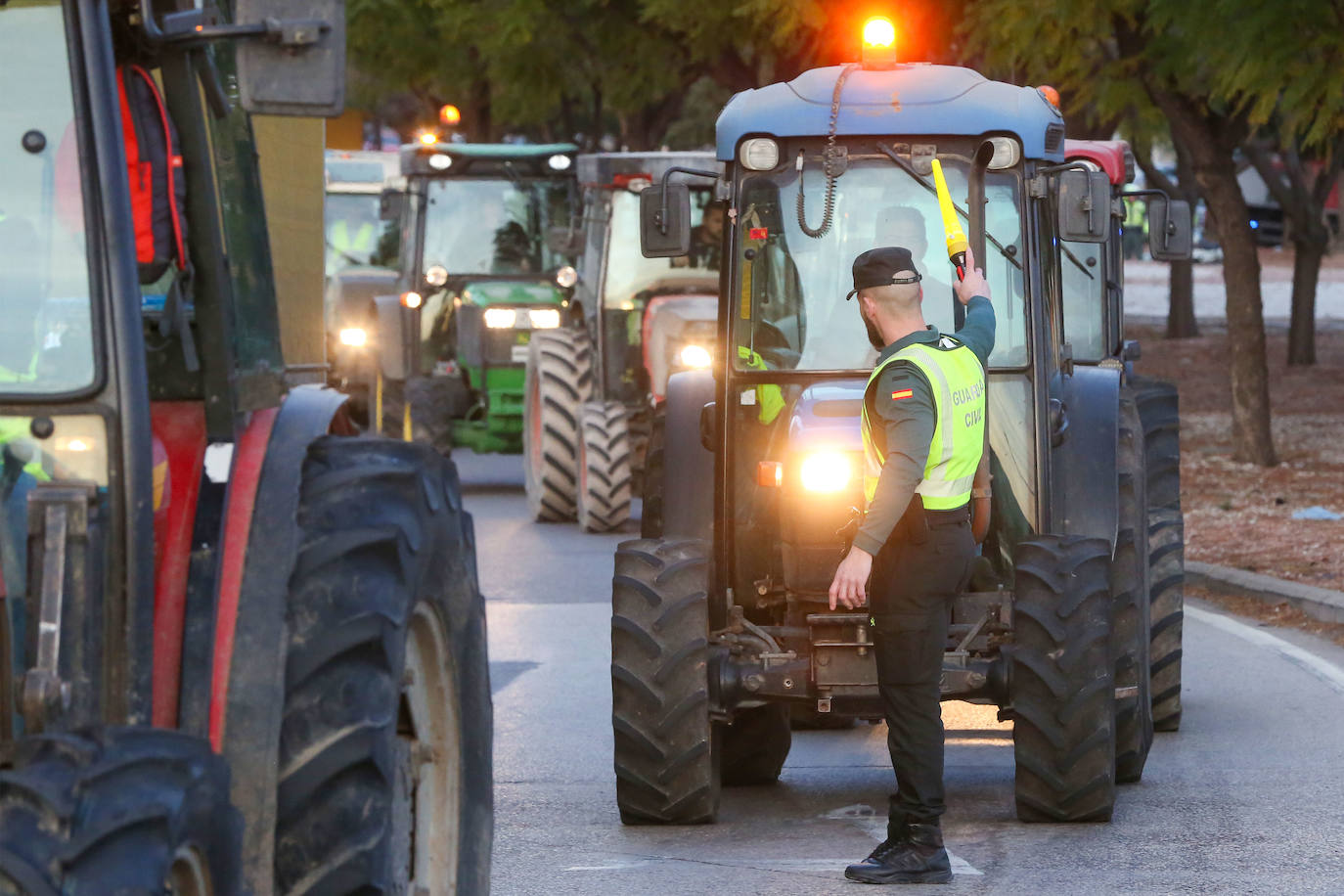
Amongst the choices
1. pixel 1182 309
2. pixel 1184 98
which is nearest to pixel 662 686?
pixel 1184 98

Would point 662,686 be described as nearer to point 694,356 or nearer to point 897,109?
point 897,109

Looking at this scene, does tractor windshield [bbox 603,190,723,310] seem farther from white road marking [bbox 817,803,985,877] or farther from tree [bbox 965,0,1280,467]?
white road marking [bbox 817,803,985,877]

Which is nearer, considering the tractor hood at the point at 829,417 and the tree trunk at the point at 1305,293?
the tractor hood at the point at 829,417

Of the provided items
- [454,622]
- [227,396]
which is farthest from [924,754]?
[227,396]

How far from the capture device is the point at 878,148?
8.12 meters

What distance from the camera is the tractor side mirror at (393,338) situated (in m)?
20.5

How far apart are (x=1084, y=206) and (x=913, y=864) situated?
92.3 inches

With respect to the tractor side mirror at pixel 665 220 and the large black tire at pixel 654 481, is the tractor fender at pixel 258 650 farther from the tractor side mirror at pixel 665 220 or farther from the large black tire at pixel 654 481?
the large black tire at pixel 654 481

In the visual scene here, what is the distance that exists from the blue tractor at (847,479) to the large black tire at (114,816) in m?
4.01

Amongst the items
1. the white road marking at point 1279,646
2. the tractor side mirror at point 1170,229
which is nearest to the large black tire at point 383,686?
the tractor side mirror at point 1170,229

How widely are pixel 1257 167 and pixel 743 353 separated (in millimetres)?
27306

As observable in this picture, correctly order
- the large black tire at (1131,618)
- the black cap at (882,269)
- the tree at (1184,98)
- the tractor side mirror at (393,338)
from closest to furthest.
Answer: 1. the black cap at (882,269)
2. the large black tire at (1131,618)
3. the tree at (1184,98)
4. the tractor side mirror at (393,338)

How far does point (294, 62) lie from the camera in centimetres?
423

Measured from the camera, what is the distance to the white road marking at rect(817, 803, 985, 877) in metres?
7.35
